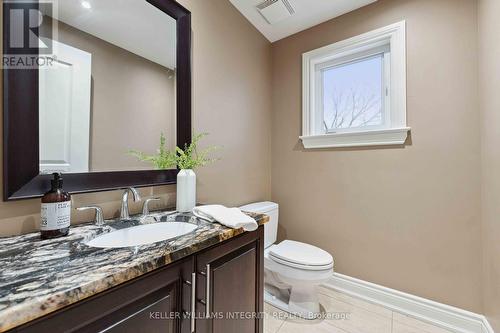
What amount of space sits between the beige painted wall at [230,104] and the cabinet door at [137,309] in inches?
21.8

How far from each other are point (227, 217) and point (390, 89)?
159 centimetres

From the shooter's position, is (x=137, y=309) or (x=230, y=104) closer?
(x=137, y=309)

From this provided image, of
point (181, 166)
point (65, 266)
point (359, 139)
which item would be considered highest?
point (359, 139)

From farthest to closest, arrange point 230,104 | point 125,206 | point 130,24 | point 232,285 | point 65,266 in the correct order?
point 230,104 → point 130,24 → point 125,206 → point 232,285 → point 65,266

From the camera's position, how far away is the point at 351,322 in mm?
1531

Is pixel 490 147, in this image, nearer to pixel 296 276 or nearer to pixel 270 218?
pixel 296 276

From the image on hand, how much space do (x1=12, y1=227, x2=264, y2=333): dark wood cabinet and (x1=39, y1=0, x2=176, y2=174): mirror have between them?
63 cm

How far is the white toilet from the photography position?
1.48 meters

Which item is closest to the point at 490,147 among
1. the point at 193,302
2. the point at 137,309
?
the point at 193,302

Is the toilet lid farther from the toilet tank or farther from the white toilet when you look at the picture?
the toilet tank

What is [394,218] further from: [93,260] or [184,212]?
[93,260]

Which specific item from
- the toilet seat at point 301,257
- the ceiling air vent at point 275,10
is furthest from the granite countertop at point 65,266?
the ceiling air vent at point 275,10

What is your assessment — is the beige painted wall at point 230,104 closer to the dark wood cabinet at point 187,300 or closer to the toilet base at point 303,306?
the dark wood cabinet at point 187,300

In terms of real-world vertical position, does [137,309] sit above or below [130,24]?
below
